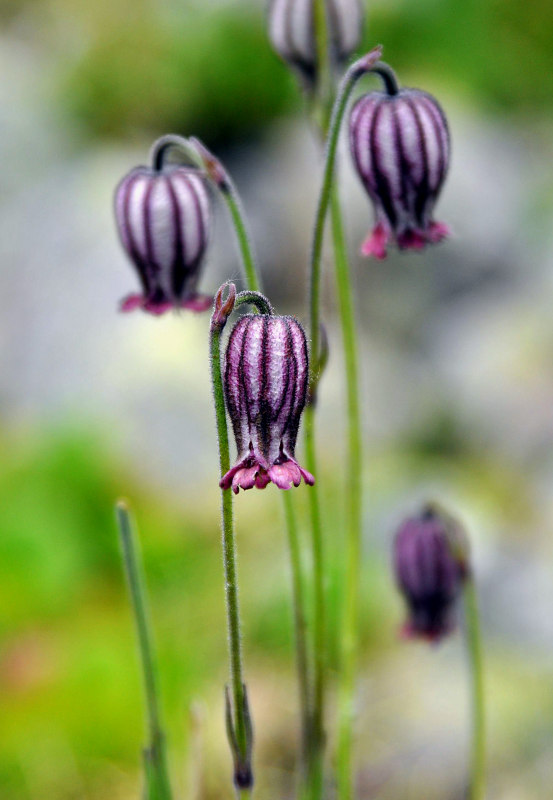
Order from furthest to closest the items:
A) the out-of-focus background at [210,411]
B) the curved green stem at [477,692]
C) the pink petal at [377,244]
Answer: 1. the out-of-focus background at [210,411]
2. the curved green stem at [477,692]
3. the pink petal at [377,244]

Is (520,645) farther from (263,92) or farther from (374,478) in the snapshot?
(263,92)

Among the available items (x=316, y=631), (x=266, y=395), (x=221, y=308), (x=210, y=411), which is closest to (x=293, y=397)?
(x=266, y=395)

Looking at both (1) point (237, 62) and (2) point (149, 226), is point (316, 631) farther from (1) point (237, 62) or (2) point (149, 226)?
(1) point (237, 62)

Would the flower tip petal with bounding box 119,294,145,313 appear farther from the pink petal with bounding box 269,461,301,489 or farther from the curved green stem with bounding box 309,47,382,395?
the pink petal with bounding box 269,461,301,489

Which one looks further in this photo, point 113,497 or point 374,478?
point 374,478

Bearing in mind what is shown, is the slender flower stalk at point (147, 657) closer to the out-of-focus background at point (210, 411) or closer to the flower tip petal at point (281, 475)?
the out-of-focus background at point (210, 411)

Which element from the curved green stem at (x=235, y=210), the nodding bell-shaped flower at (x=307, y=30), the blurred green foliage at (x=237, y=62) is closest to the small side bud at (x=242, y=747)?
the curved green stem at (x=235, y=210)

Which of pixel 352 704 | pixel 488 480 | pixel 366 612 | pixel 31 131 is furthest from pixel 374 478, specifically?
pixel 31 131
